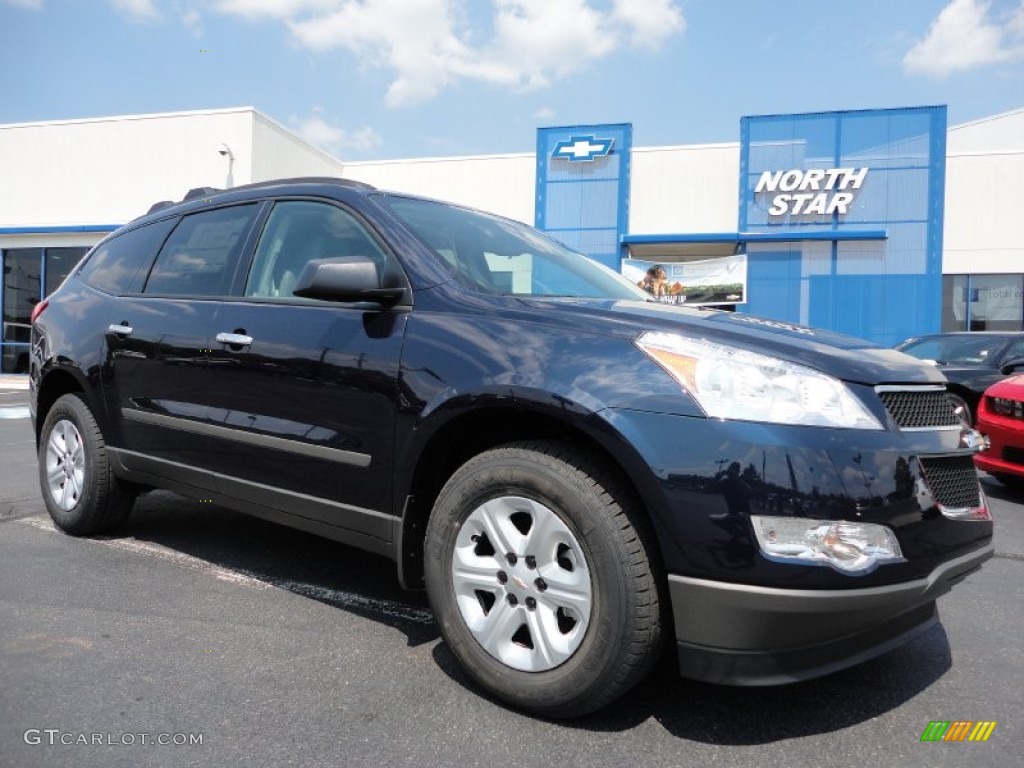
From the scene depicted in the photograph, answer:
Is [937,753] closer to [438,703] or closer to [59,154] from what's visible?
[438,703]

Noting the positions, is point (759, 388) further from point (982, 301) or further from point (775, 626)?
point (982, 301)

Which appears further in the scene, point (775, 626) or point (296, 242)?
point (296, 242)

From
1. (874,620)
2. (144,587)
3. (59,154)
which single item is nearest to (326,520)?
(144,587)

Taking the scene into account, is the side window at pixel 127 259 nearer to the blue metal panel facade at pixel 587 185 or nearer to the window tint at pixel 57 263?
the blue metal panel facade at pixel 587 185

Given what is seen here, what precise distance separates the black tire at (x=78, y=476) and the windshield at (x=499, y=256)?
2194mm

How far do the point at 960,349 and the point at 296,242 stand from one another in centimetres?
815

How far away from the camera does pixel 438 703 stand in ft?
7.73

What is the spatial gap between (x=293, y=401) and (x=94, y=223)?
64.5 ft

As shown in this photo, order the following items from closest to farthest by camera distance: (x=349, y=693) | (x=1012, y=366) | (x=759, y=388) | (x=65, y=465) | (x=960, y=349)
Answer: (x=759, y=388), (x=349, y=693), (x=65, y=465), (x=1012, y=366), (x=960, y=349)

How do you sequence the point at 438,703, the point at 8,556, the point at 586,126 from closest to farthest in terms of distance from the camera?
the point at 438,703
the point at 8,556
the point at 586,126

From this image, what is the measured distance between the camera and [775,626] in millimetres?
1937

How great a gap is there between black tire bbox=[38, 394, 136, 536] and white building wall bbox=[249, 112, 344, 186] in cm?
1492

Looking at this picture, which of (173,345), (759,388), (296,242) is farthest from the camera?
(173,345)

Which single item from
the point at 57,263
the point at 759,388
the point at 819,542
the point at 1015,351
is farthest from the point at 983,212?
the point at 57,263
